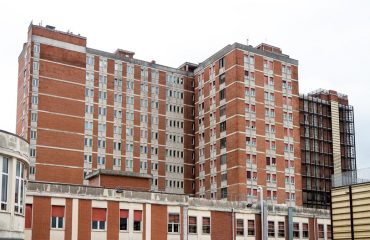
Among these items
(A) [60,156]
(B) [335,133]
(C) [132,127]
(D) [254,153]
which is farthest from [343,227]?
(B) [335,133]

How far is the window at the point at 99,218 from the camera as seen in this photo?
5344cm

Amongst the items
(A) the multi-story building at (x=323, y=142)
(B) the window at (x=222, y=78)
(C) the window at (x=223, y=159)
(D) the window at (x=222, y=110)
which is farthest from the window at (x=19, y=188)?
(A) the multi-story building at (x=323, y=142)

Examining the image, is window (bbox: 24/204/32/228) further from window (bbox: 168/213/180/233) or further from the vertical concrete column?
the vertical concrete column

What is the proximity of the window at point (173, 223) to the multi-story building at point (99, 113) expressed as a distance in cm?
3754

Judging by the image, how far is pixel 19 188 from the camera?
3506 centimetres

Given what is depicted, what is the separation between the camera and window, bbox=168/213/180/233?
190 feet

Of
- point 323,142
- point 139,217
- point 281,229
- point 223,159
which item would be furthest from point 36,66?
point 323,142

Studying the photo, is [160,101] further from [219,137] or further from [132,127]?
[219,137]

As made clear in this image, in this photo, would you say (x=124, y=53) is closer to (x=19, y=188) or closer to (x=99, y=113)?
(x=99, y=113)

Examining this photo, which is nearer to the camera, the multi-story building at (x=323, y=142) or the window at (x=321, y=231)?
the window at (x=321, y=231)

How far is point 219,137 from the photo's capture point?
98.1m

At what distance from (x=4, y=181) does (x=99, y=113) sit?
6729 centimetres

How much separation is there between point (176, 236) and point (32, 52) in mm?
47882

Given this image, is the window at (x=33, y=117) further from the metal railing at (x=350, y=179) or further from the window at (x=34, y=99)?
the metal railing at (x=350, y=179)
